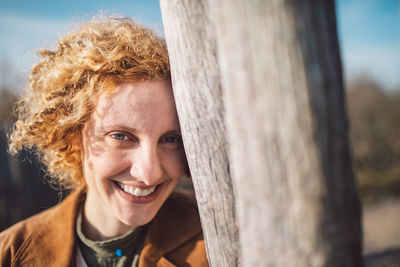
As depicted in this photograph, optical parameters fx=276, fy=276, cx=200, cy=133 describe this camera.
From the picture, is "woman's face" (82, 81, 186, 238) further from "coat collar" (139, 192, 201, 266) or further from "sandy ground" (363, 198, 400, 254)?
"sandy ground" (363, 198, 400, 254)

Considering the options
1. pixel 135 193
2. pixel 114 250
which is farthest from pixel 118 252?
pixel 135 193

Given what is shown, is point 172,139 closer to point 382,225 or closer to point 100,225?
point 100,225

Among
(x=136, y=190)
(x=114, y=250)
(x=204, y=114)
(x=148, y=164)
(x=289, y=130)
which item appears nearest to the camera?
(x=289, y=130)

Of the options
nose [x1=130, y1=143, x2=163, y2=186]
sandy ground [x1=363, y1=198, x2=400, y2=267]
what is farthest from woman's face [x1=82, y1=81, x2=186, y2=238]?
sandy ground [x1=363, y1=198, x2=400, y2=267]

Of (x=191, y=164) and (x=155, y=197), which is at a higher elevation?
(x=191, y=164)

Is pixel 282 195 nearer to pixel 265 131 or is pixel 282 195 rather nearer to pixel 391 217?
pixel 265 131

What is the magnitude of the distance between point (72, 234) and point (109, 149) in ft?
2.69

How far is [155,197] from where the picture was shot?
64.6 inches

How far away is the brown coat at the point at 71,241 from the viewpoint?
1.78 m

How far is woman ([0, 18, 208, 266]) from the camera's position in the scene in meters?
1.48

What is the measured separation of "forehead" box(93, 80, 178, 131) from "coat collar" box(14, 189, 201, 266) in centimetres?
82

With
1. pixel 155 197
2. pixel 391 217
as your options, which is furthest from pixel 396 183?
pixel 155 197

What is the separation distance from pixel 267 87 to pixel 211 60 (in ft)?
1.18

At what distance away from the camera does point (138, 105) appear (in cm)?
144
